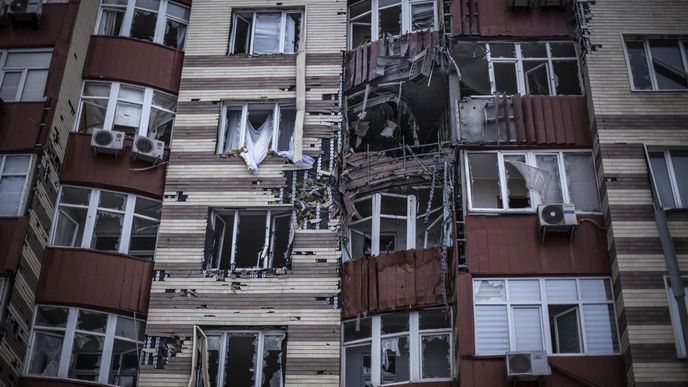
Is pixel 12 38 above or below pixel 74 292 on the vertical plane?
above

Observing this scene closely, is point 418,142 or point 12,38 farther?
point 418,142

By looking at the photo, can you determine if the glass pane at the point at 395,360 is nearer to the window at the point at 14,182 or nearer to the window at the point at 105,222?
the window at the point at 105,222

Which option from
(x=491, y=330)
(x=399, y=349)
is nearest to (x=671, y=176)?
(x=491, y=330)

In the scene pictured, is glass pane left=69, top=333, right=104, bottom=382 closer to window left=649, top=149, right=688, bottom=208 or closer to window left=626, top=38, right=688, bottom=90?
window left=649, top=149, right=688, bottom=208

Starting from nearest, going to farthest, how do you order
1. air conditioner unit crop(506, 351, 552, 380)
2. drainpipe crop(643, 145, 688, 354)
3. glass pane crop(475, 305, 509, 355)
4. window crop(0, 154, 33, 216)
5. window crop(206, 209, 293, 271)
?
air conditioner unit crop(506, 351, 552, 380) → drainpipe crop(643, 145, 688, 354) → glass pane crop(475, 305, 509, 355) → window crop(0, 154, 33, 216) → window crop(206, 209, 293, 271)

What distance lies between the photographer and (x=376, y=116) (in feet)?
83.6

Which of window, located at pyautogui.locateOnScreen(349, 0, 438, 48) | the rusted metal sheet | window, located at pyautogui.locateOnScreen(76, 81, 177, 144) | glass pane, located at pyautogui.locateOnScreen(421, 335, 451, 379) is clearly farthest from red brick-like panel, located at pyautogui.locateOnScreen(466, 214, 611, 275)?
window, located at pyautogui.locateOnScreen(76, 81, 177, 144)

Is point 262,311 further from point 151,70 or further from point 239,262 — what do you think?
point 151,70

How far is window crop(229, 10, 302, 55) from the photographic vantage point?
25.7 meters

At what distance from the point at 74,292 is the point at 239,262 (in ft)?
13.9

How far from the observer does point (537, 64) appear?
2311cm

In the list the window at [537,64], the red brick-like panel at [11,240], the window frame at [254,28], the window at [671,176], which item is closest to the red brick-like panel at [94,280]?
the red brick-like panel at [11,240]

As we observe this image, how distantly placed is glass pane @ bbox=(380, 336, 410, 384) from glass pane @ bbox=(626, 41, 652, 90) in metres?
8.53

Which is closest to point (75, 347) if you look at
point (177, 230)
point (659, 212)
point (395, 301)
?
point (177, 230)
